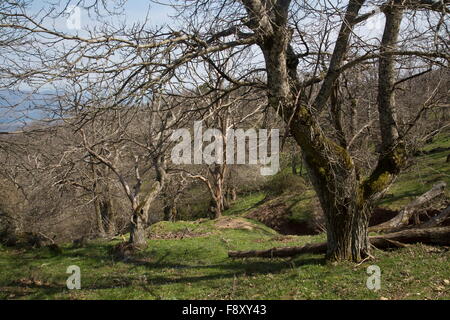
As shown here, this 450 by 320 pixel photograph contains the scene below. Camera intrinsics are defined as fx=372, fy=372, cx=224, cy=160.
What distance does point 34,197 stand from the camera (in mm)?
17172

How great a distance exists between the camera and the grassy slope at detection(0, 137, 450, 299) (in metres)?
6.27

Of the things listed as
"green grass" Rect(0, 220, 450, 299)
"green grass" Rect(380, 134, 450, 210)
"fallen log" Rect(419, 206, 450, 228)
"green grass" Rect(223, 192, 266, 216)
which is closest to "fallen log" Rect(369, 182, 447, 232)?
"green grass" Rect(380, 134, 450, 210)

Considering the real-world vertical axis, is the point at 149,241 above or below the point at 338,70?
below

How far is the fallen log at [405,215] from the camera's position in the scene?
1180 centimetres

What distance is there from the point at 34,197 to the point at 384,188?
15.5m

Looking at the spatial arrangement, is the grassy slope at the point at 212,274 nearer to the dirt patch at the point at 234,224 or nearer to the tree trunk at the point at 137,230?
the tree trunk at the point at 137,230

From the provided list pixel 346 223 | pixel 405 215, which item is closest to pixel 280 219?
pixel 405 215

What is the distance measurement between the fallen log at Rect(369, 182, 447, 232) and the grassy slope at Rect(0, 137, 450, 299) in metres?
2.35

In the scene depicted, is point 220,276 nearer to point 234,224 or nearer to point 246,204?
point 234,224

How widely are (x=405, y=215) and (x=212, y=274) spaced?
7659 millimetres
